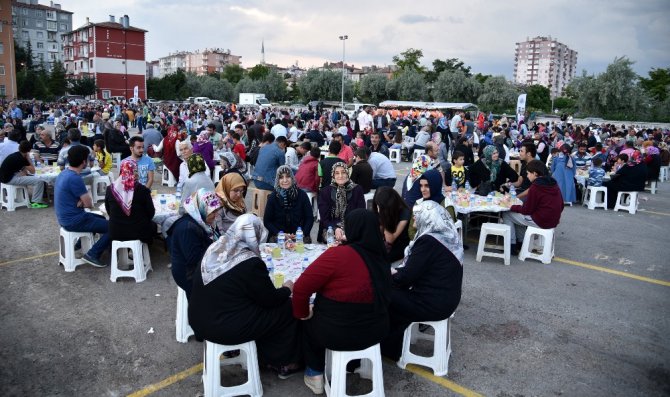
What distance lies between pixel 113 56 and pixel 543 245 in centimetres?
7121

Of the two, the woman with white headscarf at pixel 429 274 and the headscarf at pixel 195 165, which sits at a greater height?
the headscarf at pixel 195 165

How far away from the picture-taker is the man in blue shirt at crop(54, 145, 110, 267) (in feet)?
19.4

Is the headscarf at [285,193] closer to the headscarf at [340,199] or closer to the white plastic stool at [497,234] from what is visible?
the headscarf at [340,199]

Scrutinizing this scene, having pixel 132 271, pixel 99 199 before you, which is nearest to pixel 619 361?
pixel 132 271

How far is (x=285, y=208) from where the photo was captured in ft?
18.5

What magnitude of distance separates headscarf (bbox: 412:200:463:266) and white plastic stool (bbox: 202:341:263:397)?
1476 millimetres

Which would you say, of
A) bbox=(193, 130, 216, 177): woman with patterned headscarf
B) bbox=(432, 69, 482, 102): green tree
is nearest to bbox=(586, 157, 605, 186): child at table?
bbox=(193, 130, 216, 177): woman with patterned headscarf

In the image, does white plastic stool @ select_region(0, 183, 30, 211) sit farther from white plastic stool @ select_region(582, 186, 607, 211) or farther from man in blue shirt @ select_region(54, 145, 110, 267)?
white plastic stool @ select_region(582, 186, 607, 211)

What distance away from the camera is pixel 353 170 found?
7426 mm

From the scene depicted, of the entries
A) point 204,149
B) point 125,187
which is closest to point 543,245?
point 125,187

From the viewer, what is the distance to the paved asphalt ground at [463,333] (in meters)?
3.77

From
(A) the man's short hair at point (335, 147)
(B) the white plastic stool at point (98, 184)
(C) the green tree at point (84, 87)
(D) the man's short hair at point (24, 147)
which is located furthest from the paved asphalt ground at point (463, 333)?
(C) the green tree at point (84, 87)

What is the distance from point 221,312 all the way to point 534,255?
516cm

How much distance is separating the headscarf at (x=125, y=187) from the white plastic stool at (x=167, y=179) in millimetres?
5516
